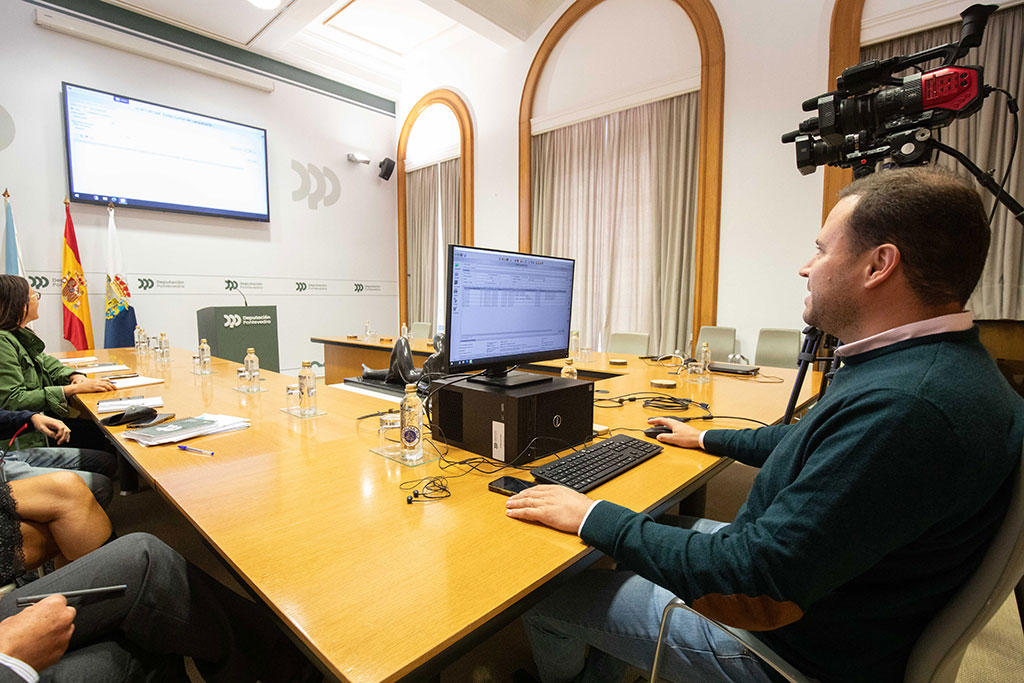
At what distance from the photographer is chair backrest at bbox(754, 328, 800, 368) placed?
3.61m

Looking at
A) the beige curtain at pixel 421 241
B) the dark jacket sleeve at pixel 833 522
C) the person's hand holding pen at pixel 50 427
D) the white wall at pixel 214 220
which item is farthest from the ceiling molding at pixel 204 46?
the dark jacket sleeve at pixel 833 522

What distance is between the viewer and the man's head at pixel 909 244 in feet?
2.42

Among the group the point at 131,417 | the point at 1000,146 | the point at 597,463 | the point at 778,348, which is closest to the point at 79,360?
the point at 131,417

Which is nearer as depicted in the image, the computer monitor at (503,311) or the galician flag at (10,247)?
the computer monitor at (503,311)

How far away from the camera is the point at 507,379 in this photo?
1384 mm

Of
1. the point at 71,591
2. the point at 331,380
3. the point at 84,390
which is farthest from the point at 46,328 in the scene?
the point at 71,591

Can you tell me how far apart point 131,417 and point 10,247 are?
4.24 m

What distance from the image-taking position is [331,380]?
5.24 m

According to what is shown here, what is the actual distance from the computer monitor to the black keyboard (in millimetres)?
262

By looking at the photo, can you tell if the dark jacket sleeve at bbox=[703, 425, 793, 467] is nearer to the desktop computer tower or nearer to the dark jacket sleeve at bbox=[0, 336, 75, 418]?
the desktop computer tower

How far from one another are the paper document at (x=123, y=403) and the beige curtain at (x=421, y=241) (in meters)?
4.98

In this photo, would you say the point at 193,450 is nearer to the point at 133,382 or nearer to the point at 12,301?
the point at 133,382

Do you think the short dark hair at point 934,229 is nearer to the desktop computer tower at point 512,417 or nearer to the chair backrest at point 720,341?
the desktop computer tower at point 512,417

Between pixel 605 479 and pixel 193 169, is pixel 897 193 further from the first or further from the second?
pixel 193 169
